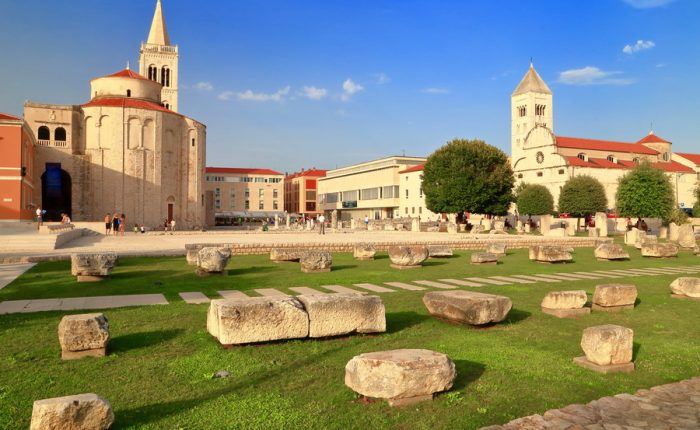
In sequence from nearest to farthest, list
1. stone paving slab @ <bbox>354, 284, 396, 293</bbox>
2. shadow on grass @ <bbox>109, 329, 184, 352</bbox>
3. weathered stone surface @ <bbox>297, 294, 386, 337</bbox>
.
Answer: shadow on grass @ <bbox>109, 329, 184, 352</bbox>, weathered stone surface @ <bbox>297, 294, 386, 337</bbox>, stone paving slab @ <bbox>354, 284, 396, 293</bbox>

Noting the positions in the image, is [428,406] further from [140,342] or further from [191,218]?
[191,218]

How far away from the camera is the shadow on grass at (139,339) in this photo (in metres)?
6.42

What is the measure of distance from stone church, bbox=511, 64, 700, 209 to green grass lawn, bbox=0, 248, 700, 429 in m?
70.5

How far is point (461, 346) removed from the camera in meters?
6.67

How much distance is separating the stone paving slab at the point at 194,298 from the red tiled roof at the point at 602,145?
259 feet

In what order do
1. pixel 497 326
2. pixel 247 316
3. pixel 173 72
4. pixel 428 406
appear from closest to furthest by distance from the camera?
1. pixel 428 406
2. pixel 247 316
3. pixel 497 326
4. pixel 173 72

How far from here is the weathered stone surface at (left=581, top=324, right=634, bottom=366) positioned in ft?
19.2

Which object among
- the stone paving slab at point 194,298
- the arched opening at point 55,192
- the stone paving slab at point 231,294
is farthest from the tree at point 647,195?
the arched opening at point 55,192

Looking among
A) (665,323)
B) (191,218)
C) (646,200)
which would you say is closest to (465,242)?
(665,323)

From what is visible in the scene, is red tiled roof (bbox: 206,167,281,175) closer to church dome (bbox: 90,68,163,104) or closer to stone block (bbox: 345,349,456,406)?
church dome (bbox: 90,68,163,104)

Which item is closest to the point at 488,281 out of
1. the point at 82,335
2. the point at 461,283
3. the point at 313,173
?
the point at 461,283

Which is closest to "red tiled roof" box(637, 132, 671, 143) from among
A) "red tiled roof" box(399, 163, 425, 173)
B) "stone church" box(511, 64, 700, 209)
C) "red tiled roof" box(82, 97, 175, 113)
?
"stone church" box(511, 64, 700, 209)

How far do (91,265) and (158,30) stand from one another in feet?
256

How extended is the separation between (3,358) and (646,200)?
5028cm
